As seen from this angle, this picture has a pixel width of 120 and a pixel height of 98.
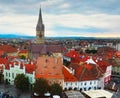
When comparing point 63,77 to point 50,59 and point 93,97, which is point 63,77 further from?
point 93,97

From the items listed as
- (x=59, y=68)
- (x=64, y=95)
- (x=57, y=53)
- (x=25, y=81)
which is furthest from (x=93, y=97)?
(x=57, y=53)

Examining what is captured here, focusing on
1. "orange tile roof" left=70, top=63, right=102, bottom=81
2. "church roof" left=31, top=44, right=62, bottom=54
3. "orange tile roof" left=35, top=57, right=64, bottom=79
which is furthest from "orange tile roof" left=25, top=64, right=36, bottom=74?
"church roof" left=31, top=44, right=62, bottom=54

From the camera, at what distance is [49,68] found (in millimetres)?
58000

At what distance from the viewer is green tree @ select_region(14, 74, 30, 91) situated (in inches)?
2215

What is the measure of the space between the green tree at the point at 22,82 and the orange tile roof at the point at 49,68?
8.55 ft

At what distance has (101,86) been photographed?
2445 inches

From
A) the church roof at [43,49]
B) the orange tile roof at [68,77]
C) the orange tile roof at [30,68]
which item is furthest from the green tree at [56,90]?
the church roof at [43,49]

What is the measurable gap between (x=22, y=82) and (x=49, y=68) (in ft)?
21.7

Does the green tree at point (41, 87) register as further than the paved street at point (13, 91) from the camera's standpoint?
No

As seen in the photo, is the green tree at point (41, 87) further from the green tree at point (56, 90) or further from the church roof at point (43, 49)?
the church roof at point (43, 49)

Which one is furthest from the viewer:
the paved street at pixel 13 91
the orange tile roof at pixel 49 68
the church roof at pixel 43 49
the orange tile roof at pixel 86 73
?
the church roof at pixel 43 49

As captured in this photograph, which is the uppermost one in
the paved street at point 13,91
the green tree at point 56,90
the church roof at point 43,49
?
the church roof at point 43,49

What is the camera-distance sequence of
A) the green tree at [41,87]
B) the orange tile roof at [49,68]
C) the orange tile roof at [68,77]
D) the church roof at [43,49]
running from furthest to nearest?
1. the church roof at [43,49]
2. the orange tile roof at [68,77]
3. the orange tile roof at [49,68]
4. the green tree at [41,87]

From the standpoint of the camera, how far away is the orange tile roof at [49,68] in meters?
56.9
